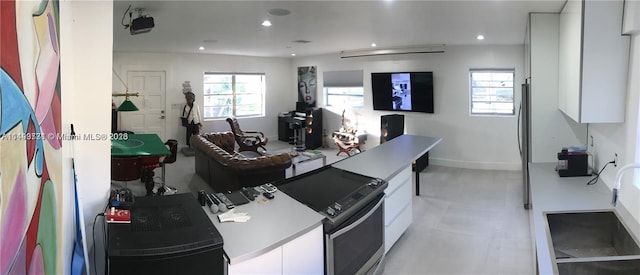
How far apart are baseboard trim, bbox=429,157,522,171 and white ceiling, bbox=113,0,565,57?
2144mm

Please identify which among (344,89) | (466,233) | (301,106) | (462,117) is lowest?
(466,233)

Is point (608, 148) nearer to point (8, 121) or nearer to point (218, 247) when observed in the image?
point (218, 247)

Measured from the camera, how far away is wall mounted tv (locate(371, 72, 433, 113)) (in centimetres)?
A: 721

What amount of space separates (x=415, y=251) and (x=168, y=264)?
8.37ft

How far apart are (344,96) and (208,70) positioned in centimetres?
333

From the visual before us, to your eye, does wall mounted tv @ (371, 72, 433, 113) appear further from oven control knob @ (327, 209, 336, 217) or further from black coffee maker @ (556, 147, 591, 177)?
oven control knob @ (327, 209, 336, 217)

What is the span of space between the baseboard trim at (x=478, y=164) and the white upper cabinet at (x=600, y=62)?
4583 mm

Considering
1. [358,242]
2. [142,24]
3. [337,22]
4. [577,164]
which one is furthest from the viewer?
[337,22]

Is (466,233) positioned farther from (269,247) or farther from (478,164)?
(478,164)

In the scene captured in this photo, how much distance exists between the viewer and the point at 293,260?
1.92m

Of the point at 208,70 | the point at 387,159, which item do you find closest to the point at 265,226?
the point at 387,159

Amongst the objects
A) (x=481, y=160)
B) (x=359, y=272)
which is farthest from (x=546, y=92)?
(x=481, y=160)

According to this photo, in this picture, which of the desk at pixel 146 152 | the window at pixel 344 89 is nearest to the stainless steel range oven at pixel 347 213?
the desk at pixel 146 152

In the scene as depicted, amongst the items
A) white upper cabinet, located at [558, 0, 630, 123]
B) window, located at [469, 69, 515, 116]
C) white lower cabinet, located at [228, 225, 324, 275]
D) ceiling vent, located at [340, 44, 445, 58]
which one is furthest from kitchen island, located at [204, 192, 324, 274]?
window, located at [469, 69, 515, 116]
